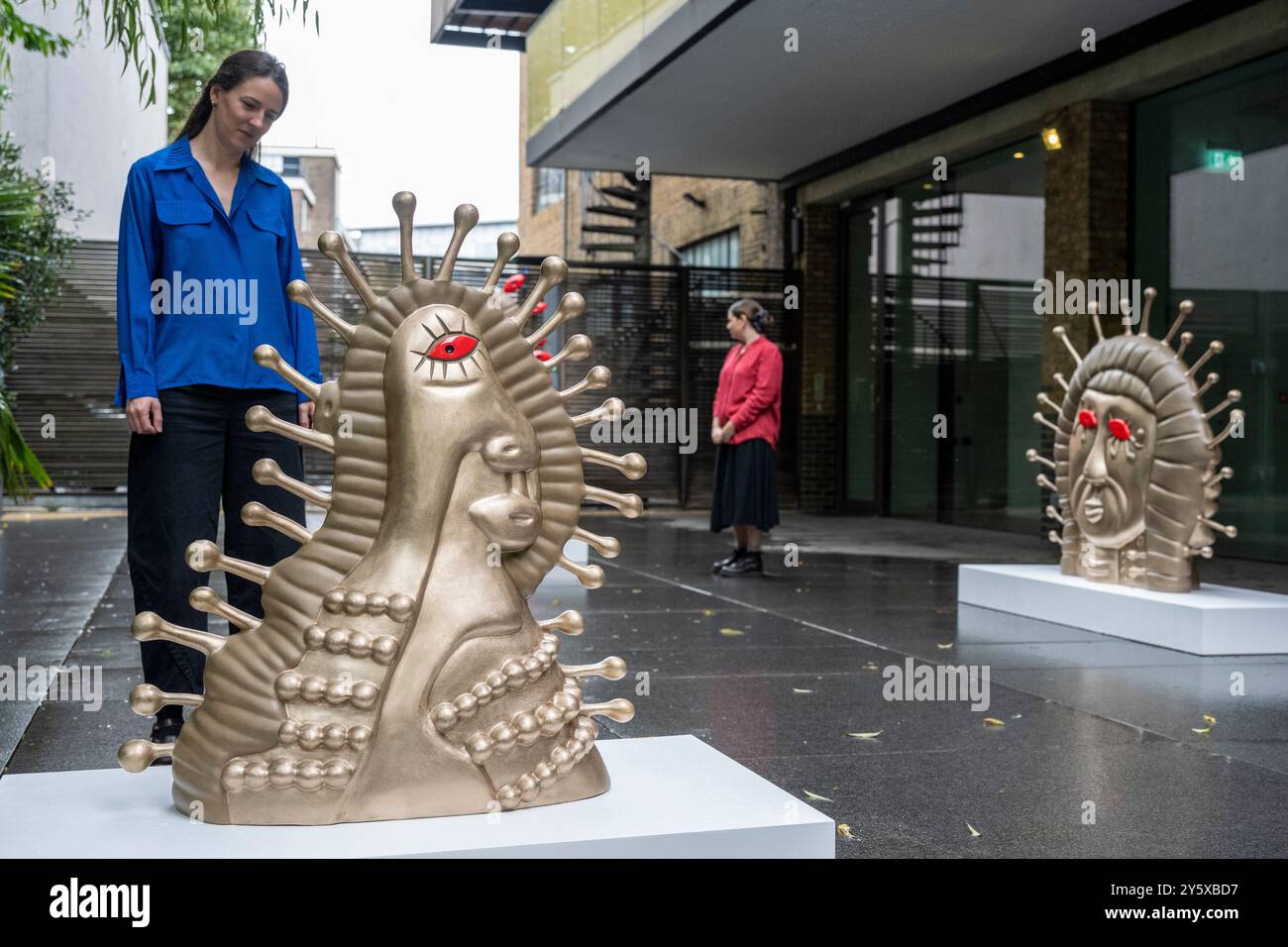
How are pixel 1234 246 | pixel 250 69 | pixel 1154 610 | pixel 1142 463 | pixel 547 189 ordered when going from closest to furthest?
pixel 250 69 < pixel 1154 610 < pixel 1142 463 < pixel 1234 246 < pixel 547 189

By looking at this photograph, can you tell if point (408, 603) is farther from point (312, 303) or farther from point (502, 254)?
point (502, 254)

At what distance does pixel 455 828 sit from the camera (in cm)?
214

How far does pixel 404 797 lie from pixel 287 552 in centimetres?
116

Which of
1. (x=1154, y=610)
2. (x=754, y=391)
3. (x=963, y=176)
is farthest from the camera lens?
(x=963, y=176)

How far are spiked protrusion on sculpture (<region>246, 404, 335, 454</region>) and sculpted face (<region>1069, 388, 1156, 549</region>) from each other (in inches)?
177

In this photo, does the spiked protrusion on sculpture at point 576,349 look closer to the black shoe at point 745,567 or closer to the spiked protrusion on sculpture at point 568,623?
the spiked protrusion on sculpture at point 568,623

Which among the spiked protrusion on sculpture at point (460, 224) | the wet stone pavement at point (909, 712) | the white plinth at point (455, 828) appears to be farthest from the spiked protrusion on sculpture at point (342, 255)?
the wet stone pavement at point (909, 712)

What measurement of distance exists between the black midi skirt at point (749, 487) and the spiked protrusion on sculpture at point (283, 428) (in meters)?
5.71

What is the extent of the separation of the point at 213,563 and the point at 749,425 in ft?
19.6

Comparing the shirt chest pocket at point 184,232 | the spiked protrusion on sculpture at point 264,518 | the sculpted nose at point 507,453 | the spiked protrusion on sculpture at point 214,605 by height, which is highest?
the shirt chest pocket at point 184,232

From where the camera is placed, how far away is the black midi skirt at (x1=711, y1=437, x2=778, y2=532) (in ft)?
26.2

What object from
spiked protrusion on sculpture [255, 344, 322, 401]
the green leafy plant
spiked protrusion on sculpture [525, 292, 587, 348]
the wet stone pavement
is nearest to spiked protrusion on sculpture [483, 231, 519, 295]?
spiked protrusion on sculpture [525, 292, 587, 348]

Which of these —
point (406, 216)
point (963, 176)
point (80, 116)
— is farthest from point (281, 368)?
point (80, 116)

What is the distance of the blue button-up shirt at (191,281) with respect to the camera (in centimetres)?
300
